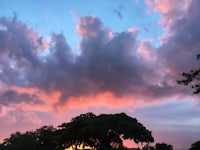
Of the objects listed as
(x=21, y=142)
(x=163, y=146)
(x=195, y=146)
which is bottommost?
(x=195, y=146)

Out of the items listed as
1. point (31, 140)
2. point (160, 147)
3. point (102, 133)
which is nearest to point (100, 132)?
point (102, 133)

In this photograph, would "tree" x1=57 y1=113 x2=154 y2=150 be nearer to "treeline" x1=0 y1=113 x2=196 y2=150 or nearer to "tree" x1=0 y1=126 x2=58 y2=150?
"treeline" x1=0 y1=113 x2=196 y2=150

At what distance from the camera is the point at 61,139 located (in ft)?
256

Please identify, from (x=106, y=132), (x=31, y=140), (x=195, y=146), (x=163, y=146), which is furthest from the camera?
(x=31, y=140)

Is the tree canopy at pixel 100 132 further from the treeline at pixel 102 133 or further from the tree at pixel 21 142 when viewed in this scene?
the tree at pixel 21 142

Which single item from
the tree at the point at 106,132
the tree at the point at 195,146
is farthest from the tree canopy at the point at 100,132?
the tree at the point at 195,146

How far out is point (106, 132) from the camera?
2825 inches

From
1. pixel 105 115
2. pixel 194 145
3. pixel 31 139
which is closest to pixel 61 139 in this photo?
pixel 105 115

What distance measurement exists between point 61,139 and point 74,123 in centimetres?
455

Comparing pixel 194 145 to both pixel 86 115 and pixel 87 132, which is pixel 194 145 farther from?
pixel 86 115

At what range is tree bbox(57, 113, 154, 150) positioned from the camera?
7056cm

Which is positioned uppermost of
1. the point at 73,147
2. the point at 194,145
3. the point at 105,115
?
the point at 105,115

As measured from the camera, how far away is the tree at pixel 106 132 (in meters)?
70.6

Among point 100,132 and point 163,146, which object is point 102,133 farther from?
point 163,146
